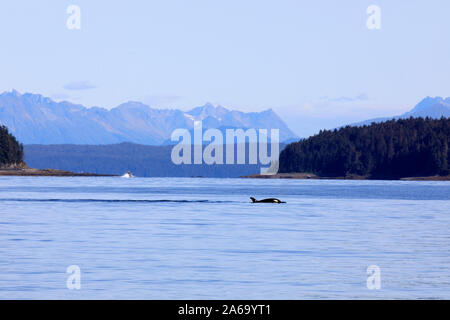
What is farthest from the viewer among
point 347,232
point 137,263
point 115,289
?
point 347,232

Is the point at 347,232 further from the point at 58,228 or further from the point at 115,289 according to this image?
the point at 115,289

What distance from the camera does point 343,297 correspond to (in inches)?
1313

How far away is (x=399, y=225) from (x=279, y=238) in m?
16.8

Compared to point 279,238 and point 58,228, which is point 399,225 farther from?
point 58,228

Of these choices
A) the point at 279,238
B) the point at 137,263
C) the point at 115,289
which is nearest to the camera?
the point at 115,289

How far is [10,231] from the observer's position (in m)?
61.1
